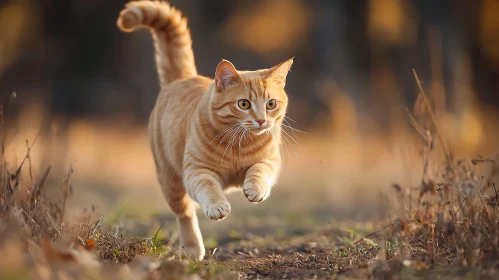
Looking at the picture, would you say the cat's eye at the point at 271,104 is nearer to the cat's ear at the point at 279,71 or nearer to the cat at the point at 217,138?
the cat at the point at 217,138

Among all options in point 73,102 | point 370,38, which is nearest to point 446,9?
point 370,38

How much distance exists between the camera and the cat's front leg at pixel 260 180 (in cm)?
330

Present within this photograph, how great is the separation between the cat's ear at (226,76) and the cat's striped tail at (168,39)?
1.09 m

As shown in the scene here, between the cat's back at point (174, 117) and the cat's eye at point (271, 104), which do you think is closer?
the cat's eye at point (271, 104)

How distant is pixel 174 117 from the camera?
14.1 ft

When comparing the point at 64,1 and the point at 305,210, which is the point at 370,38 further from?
the point at 64,1

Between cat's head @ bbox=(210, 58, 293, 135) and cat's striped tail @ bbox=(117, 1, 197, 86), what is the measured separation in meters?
1.06

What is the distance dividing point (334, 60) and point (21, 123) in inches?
281

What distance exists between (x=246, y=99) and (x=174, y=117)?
2.71ft

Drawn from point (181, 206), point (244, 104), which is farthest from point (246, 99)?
point (181, 206)

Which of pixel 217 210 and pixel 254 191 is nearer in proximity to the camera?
pixel 217 210

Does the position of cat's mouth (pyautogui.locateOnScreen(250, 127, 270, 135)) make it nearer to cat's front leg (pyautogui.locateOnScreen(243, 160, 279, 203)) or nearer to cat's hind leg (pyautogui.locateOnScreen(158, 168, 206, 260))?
cat's front leg (pyautogui.locateOnScreen(243, 160, 279, 203))

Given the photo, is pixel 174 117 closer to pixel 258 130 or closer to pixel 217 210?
pixel 258 130

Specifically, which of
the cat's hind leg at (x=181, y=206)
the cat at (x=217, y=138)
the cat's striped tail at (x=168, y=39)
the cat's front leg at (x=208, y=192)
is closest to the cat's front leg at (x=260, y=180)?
the cat at (x=217, y=138)
